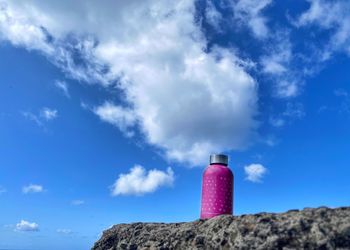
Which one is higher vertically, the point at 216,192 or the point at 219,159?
the point at 219,159

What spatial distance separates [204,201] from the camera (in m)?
11.6

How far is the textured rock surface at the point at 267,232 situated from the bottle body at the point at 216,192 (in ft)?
2.00

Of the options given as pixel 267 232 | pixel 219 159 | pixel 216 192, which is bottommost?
pixel 267 232

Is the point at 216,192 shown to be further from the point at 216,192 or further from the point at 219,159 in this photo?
the point at 219,159

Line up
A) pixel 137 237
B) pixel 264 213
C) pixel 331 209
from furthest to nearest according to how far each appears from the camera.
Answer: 1. pixel 137 237
2. pixel 264 213
3. pixel 331 209

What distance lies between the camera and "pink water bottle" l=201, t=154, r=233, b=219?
1145 cm

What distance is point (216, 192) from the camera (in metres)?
11.5

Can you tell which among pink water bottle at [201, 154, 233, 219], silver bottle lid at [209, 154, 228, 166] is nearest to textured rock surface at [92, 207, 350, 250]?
pink water bottle at [201, 154, 233, 219]

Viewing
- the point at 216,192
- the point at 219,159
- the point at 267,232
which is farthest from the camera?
the point at 219,159

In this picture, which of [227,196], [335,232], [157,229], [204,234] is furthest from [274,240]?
[157,229]

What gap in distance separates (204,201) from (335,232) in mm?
4252

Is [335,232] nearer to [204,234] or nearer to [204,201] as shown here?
[204,234]

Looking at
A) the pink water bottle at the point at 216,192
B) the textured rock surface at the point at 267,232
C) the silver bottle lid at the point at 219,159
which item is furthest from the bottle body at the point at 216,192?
the textured rock surface at the point at 267,232

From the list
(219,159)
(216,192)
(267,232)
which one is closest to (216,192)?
(216,192)
